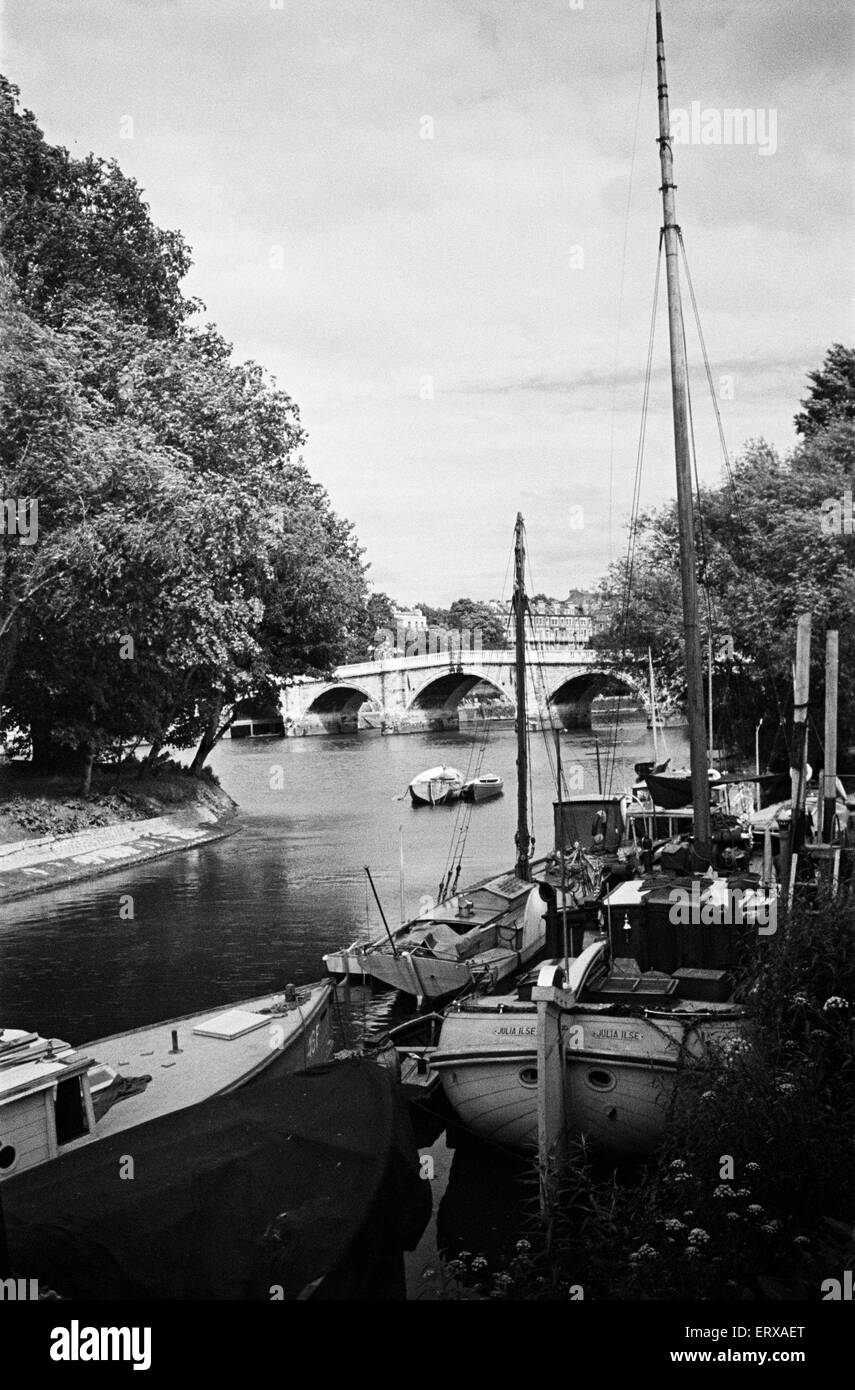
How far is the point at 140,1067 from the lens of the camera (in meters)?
14.3

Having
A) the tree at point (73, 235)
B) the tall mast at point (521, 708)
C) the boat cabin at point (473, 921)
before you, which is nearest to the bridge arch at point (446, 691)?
the tree at point (73, 235)

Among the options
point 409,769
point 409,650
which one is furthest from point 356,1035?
point 409,650

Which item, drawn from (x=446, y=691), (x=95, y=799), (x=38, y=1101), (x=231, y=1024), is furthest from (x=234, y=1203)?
(x=446, y=691)

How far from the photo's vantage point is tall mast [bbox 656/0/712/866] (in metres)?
18.8

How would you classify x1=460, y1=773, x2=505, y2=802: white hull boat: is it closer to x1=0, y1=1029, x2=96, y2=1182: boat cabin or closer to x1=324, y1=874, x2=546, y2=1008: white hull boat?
x1=324, y1=874, x2=546, y2=1008: white hull boat

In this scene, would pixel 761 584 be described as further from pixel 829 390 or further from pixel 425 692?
pixel 425 692

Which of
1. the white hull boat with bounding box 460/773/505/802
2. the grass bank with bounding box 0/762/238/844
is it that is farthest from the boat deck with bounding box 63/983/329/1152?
the white hull boat with bounding box 460/773/505/802

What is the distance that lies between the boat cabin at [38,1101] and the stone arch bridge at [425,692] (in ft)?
288

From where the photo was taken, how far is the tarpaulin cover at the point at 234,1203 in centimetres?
749

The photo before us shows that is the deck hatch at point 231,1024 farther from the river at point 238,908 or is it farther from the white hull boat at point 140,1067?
the river at point 238,908

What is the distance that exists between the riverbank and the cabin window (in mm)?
22311

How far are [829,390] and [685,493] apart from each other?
1721 inches
